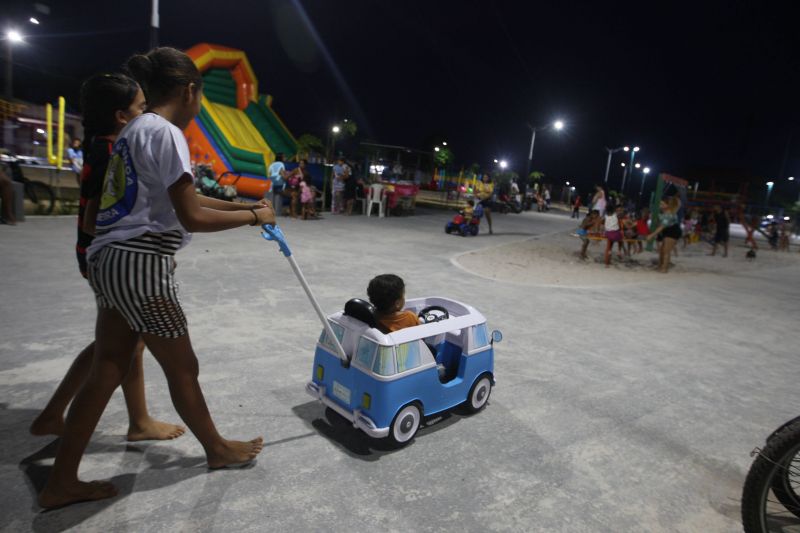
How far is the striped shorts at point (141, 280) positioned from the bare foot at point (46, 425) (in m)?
1.01

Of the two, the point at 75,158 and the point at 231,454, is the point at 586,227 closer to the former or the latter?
the point at 231,454

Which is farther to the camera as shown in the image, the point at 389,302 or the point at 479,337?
the point at 479,337

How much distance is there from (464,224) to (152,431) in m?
12.3

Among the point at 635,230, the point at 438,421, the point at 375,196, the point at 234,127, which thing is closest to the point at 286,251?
the point at 438,421

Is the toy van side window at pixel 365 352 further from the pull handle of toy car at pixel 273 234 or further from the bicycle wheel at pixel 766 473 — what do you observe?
the bicycle wheel at pixel 766 473

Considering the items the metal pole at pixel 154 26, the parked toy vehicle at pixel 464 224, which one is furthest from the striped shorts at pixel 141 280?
the parked toy vehicle at pixel 464 224

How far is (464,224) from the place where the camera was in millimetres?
14328

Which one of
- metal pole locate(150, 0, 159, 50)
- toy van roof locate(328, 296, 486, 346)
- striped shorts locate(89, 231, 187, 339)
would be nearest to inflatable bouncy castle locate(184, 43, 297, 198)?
metal pole locate(150, 0, 159, 50)

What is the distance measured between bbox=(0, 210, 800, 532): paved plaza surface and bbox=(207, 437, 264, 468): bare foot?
75 millimetres

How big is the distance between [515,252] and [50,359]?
33.0ft

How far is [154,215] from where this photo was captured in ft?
6.68

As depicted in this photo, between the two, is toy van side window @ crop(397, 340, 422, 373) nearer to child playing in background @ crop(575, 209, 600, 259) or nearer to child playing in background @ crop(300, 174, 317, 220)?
child playing in background @ crop(575, 209, 600, 259)

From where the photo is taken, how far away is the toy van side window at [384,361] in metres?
2.73

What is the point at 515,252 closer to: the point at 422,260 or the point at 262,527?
the point at 422,260
